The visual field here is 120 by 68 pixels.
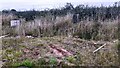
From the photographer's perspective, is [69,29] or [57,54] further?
[69,29]

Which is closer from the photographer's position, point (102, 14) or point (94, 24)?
point (94, 24)

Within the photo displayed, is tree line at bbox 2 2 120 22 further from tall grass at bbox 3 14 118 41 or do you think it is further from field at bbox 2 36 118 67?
field at bbox 2 36 118 67

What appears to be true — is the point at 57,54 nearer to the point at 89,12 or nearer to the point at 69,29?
the point at 69,29

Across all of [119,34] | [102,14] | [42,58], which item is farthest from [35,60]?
[102,14]

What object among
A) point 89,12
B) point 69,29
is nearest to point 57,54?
point 69,29

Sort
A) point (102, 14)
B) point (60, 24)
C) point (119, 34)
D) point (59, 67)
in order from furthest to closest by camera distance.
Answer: point (102, 14) → point (60, 24) → point (119, 34) → point (59, 67)

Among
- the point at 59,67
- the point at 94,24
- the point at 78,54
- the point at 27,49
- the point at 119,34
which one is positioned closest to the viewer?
the point at 59,67

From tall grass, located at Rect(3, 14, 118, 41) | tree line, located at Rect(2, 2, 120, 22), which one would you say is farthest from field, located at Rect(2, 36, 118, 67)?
tree line, located at Rect(2, 2, 120, 22)

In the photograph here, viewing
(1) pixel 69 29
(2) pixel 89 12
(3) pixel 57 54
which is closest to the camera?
(3) pixel 57 54

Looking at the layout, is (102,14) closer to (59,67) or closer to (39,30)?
(39,30)

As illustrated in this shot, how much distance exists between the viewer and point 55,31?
919 centimetres

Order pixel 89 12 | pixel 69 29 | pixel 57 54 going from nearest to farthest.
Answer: pixel 57 54 → pixel 69 29 → pixel 89 12

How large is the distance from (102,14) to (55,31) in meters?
2.19

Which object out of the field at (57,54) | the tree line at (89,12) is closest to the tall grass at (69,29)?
the tree line at (89,12)
